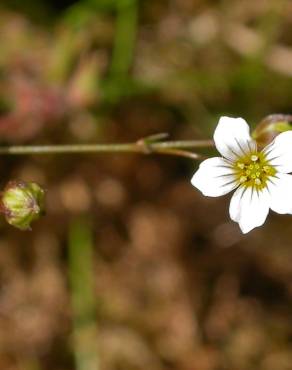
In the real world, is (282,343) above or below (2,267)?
below

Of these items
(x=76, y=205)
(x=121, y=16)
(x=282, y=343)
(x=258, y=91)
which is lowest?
(x=282, y=343)

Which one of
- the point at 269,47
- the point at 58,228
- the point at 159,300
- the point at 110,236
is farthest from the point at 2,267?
the point at 269,47

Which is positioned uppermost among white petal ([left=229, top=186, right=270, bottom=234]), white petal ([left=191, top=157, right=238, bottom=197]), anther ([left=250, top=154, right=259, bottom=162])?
anther ([left=250, top=154, right=259, bottom=162])

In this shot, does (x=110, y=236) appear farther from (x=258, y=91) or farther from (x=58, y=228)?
(x=258, y=91)

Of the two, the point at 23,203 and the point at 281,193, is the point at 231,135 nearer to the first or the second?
the point at 281,193

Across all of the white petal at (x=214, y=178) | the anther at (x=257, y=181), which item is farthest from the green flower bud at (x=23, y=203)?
the anther at (x=257, y=181)

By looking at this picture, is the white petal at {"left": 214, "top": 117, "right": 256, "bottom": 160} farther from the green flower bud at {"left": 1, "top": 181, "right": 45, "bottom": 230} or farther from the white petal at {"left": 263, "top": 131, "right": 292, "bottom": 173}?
the green flower bud at {"left": 1, "top": 181, "right": 45, "bottom": 230}

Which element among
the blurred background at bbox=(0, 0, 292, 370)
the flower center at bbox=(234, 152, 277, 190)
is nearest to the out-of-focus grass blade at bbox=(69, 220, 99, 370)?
the blurred background at bbox=(0, 0, 292, 370)
